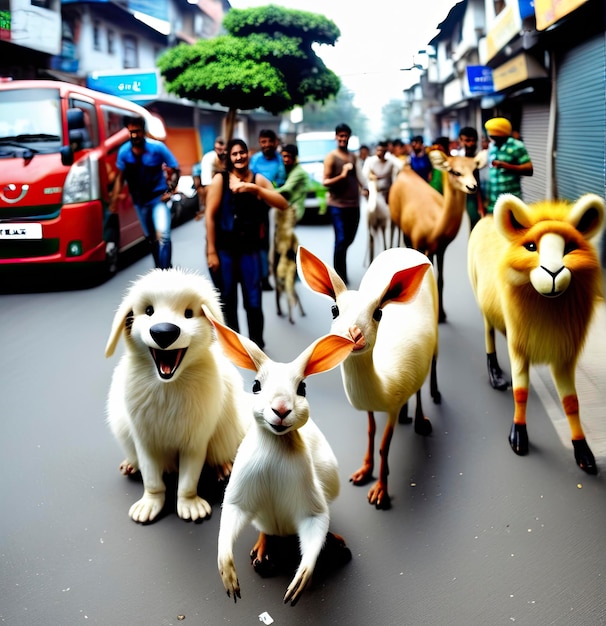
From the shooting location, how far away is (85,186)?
5570 mm

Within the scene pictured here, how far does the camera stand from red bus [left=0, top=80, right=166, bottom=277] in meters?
5.18

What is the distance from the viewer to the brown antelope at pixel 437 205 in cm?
466

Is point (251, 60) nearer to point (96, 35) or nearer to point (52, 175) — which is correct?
point (96, 35)

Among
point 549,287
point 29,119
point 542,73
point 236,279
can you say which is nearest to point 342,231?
point 236,279

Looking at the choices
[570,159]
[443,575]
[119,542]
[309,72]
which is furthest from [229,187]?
[309,72]

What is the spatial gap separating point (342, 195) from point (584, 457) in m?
3.83

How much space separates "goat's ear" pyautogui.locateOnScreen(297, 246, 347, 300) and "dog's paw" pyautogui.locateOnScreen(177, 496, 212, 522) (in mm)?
1046

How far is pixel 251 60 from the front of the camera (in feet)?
37.3

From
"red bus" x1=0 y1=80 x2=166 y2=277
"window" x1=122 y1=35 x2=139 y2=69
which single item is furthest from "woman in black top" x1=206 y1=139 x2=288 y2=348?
"window" x1=122 y1=35 x2=139 y2=69

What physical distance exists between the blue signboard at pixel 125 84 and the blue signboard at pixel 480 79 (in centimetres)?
709

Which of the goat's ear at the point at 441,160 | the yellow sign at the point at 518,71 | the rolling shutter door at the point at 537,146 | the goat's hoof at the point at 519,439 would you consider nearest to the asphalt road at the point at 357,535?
the goat's hoof at the point at 519,439

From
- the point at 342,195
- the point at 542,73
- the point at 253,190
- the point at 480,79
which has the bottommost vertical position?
the point at 342,195

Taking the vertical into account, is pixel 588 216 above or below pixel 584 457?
above

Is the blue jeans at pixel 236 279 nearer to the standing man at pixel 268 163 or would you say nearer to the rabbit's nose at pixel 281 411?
the standing man at pixel 268 163
